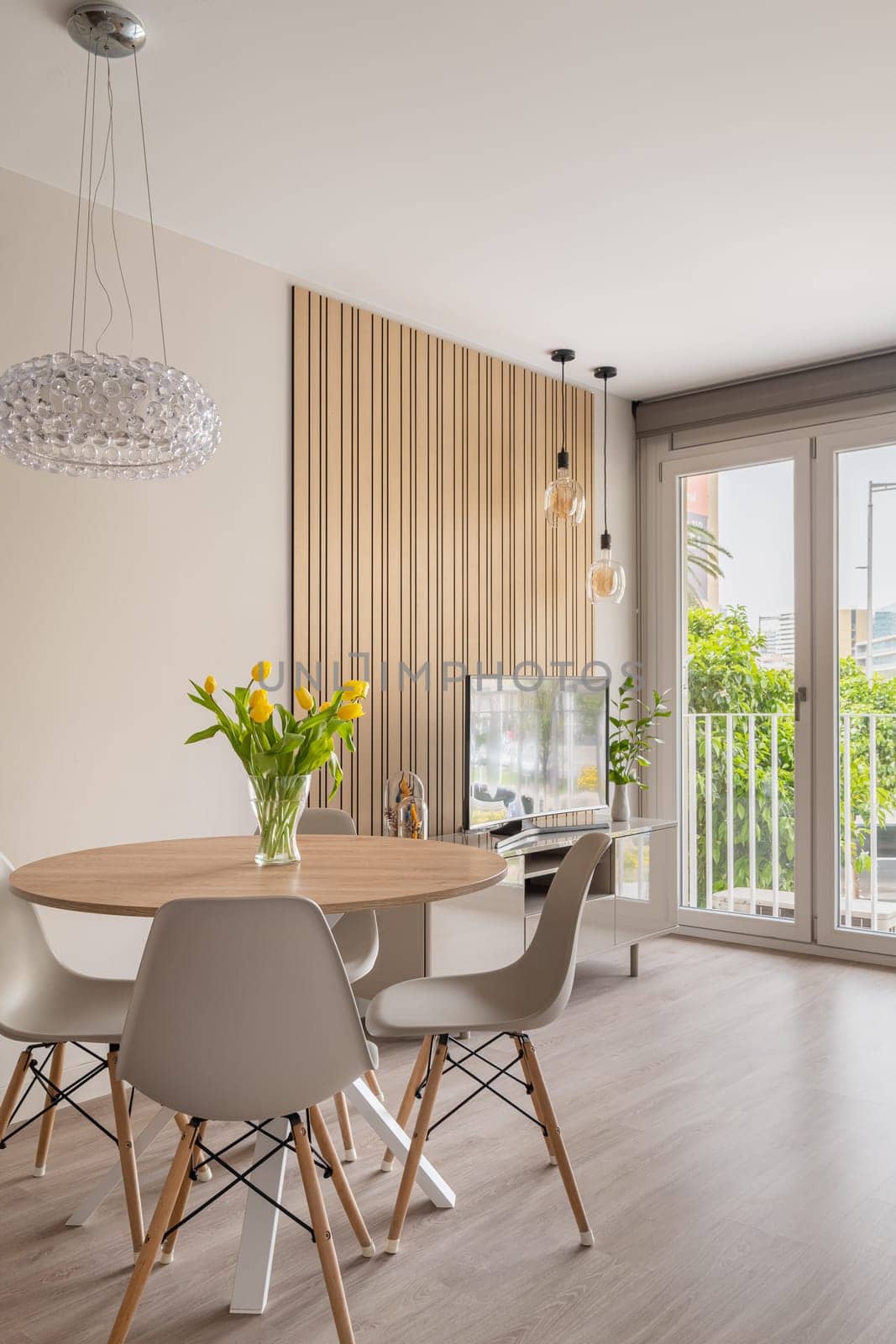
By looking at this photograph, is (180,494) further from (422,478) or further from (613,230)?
(613,230)

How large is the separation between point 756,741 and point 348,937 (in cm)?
295

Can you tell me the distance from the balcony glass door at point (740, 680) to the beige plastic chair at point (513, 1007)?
2.90 metres

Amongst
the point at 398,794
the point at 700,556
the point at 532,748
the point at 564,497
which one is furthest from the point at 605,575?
the point at 398,794

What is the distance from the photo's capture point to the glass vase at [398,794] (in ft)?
12.7

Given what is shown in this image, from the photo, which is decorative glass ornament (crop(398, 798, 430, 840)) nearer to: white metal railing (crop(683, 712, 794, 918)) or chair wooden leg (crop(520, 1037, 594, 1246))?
chair wooden leg (crop(520, 1037, 594, 1246))

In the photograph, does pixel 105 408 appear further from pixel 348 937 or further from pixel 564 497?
pixel 564 497

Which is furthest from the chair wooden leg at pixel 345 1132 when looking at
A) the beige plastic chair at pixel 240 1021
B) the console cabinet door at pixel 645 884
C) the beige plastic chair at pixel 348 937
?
the console cabinet door at pixel 645 884

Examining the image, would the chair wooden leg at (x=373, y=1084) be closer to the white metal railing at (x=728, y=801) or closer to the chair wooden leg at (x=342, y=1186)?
the chair wooden leg at (x=342, y=1186)

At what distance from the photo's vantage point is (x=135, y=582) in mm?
3332

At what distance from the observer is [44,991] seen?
2.44m

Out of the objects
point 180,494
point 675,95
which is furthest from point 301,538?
point 675,95

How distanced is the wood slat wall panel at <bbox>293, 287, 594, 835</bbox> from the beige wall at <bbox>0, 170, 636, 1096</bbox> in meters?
0.14

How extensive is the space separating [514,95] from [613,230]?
0.87m

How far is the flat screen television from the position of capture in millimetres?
4148
